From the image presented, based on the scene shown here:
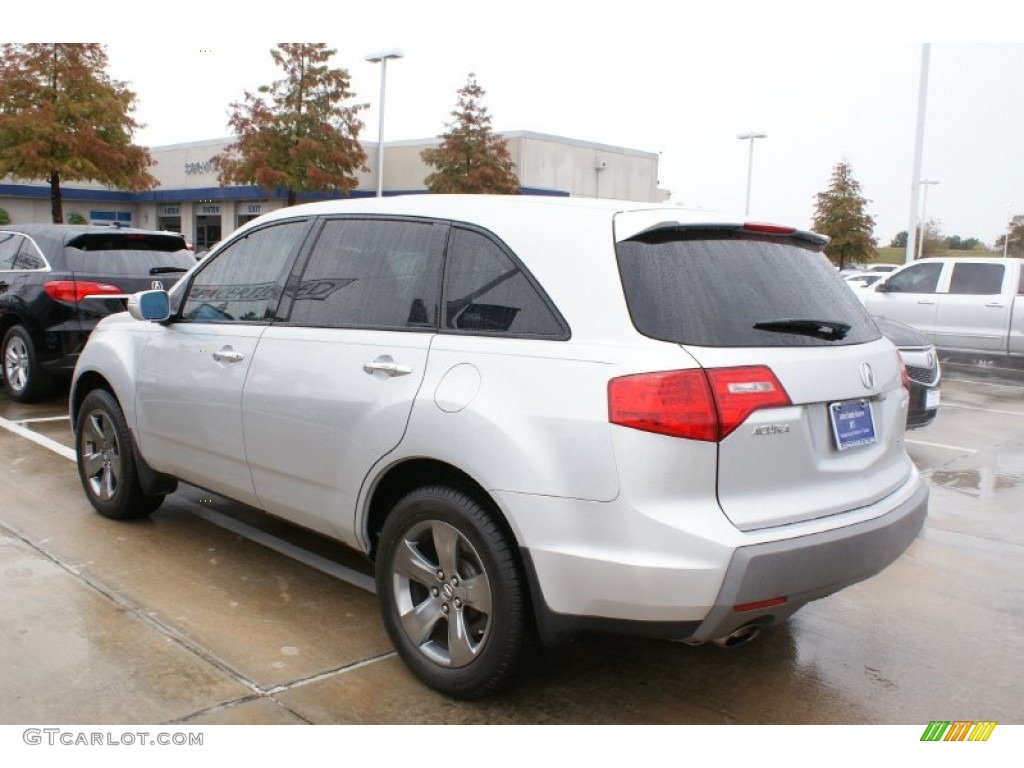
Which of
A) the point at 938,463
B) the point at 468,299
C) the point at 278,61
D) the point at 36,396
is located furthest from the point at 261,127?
the point at 468,299

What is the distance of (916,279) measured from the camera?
48.3 feet

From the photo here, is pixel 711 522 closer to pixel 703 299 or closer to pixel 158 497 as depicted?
pixel 703 299

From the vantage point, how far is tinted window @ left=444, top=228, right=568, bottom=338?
3.15 metres

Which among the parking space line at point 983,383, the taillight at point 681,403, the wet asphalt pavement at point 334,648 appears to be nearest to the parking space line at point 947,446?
the wet asphalt pavement at point 334,648

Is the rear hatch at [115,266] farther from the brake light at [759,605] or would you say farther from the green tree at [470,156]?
the green tree at [470,156]

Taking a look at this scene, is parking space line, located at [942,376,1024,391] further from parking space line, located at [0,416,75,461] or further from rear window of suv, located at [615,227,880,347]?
parking space line, located at [0,416,75,461]

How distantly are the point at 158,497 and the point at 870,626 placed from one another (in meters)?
3.89

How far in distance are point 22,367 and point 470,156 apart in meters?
24.9

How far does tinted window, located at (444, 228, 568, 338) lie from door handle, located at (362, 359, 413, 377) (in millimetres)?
224

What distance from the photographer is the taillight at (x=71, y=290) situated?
8.61 m

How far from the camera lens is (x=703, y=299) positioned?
3.04 m

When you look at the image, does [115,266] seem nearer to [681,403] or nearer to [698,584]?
[681,403]

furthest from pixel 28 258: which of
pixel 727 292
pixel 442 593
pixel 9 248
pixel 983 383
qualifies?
pixel 983 383

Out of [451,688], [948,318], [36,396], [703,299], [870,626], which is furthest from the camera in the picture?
[948,318]
